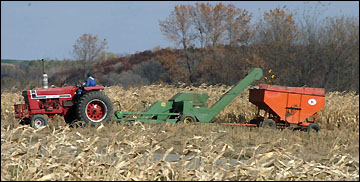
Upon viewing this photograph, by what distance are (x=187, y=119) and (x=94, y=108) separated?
90.6 inches

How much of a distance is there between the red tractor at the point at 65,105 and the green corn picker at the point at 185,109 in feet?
1.36

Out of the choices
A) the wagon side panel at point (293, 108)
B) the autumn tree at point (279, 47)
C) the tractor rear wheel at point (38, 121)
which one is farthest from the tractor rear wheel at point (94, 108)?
the autumn tree at point (279, 47)

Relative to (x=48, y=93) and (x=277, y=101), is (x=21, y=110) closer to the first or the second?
(x=48, y=93)

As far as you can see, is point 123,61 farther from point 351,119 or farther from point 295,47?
point 351,119

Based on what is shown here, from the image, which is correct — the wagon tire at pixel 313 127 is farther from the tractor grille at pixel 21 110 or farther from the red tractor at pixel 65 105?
the tractor grille at pixel 21 110

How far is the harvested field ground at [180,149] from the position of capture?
15.5 ft

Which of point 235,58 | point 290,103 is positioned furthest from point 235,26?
point 290,103

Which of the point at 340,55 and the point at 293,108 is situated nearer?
the point at 293,108

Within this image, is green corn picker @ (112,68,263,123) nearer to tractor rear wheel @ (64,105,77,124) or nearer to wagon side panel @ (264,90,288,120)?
wagon side panel @ (264,90,288,120)

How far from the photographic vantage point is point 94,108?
10320 mm

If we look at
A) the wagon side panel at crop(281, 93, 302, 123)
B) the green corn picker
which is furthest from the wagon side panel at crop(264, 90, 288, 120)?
the green corn picker

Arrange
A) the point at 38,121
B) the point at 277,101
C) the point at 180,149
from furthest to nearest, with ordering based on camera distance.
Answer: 1. the point at 277,101
2. the point at 38,121
3. the point at 180,149

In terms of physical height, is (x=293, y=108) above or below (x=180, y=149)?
above

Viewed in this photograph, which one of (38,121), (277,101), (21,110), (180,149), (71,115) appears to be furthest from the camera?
(71,115)
